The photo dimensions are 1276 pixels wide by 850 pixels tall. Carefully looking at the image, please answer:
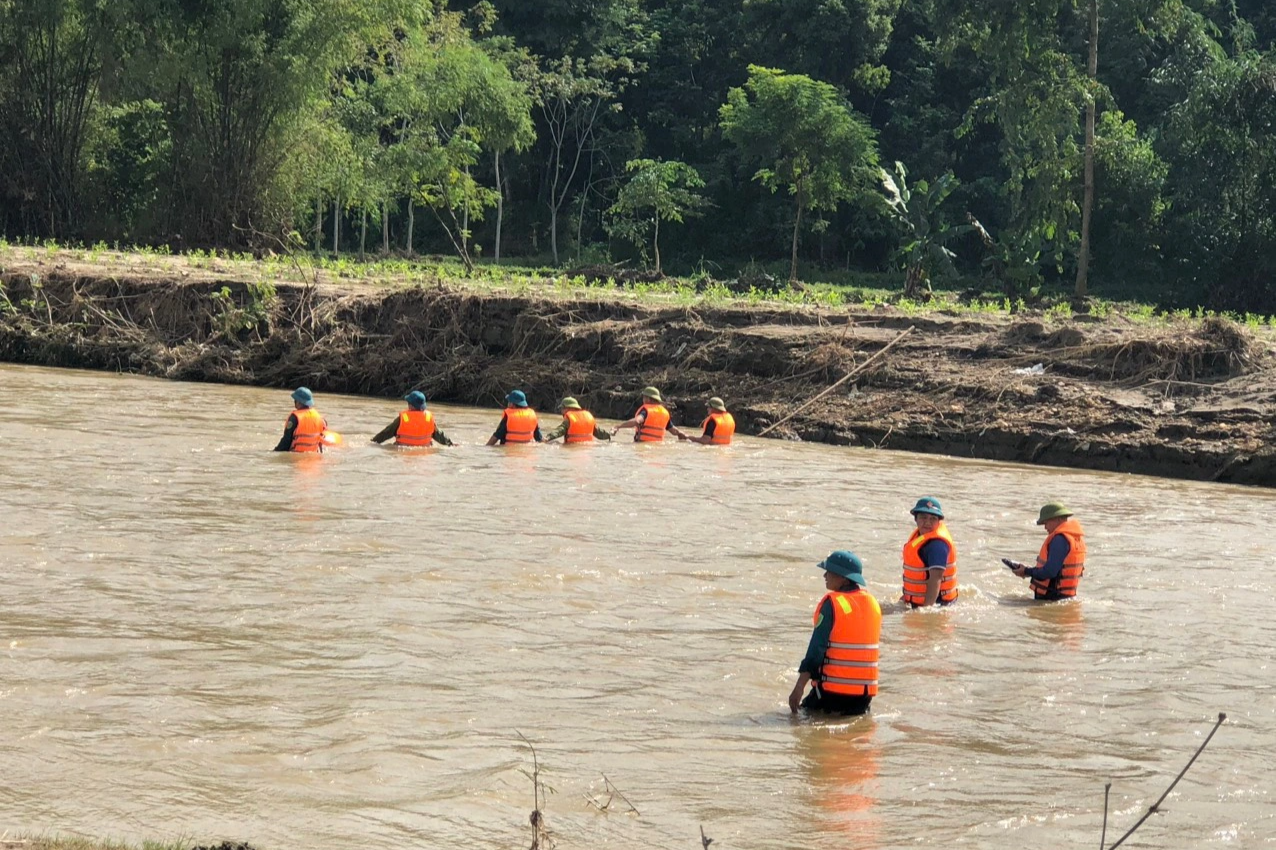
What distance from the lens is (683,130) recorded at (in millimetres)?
52250

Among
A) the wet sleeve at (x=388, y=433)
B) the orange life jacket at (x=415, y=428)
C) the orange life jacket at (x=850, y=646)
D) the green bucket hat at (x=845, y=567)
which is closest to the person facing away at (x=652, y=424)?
the orange life jacket at (x=415, y=428)

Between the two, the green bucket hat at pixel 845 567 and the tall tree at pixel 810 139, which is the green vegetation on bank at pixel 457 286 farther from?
the green bucket hat at pixel 845 567

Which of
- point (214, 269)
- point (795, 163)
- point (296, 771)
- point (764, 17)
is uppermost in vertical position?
point (764, 17)

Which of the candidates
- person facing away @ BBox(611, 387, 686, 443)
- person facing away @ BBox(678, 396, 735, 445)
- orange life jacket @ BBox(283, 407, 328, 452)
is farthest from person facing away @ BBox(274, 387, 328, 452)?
person facing away @ BBox(678, 396, 735, 445)

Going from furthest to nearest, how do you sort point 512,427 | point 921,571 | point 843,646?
point 512,427 < point 921,571 < point 843,646

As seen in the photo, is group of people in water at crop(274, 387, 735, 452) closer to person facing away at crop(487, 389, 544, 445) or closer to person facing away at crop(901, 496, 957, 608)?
person facing away at crop(487, 389, 544, 445)

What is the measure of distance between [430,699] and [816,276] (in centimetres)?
3853

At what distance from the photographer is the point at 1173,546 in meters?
15.4

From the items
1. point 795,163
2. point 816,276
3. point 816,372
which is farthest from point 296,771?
point 816,276

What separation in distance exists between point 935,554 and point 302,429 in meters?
9.35

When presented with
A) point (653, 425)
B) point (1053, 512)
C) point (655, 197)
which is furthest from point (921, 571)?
point (655, 197)

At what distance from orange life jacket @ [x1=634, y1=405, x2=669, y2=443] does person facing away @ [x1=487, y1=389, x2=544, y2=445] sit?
5.64ft

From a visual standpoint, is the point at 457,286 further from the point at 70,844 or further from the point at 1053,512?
the point at 70,844

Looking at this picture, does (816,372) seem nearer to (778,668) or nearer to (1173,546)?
(1173,546)
